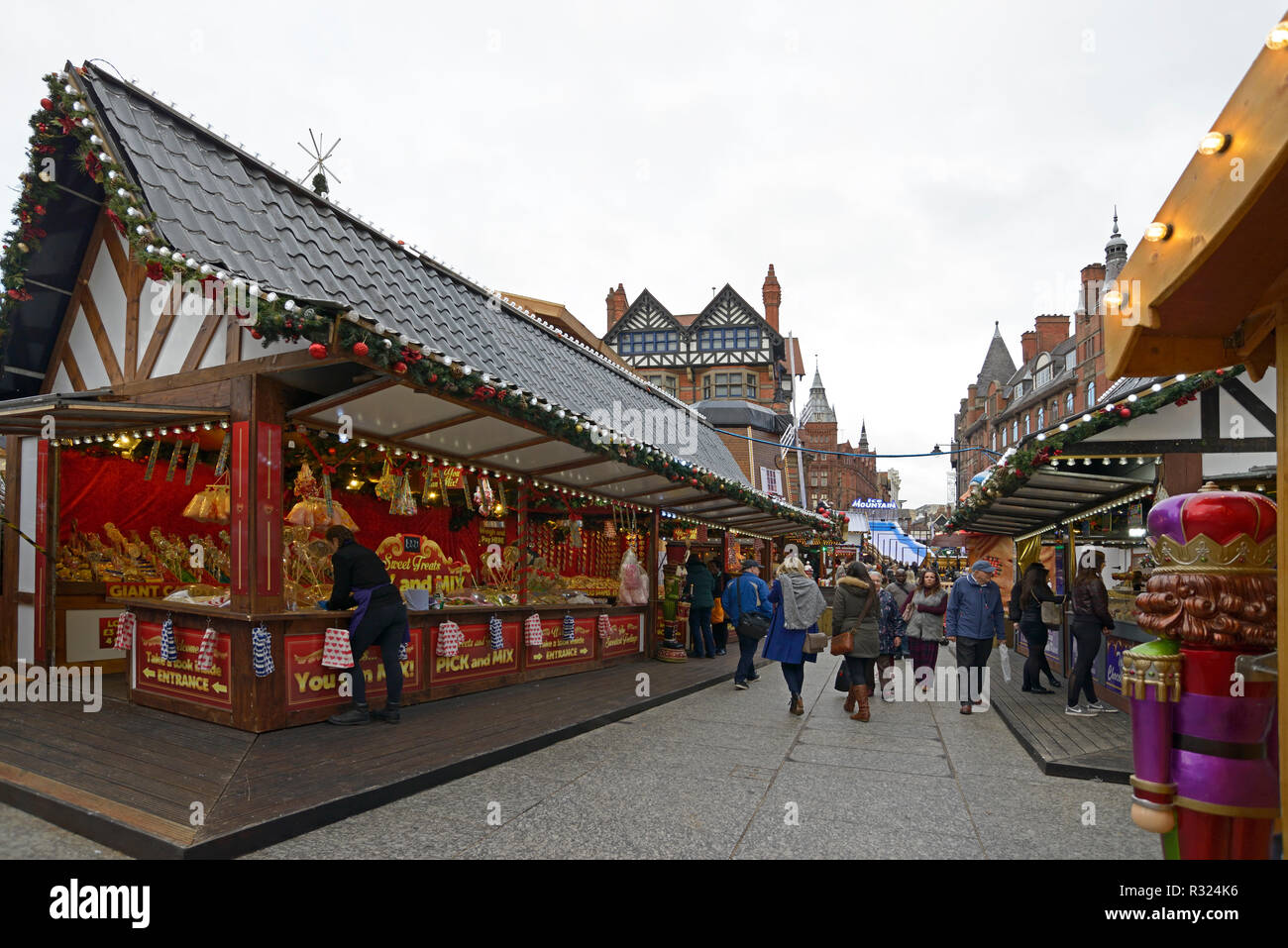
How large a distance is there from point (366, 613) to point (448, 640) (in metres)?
1.58

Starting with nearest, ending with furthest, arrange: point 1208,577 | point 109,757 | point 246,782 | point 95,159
→ 1. point 1208,577
2. point 246,782
3. point 109,757
4. point 95,159

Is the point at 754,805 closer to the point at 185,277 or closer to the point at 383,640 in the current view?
the point at 383,640

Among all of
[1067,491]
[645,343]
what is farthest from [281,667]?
[645,343]

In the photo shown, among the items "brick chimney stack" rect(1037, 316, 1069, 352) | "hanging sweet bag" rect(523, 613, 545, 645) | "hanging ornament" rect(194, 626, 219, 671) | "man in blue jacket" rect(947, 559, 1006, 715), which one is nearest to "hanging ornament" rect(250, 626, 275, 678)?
"hanging ornament" rect(194, 626, 219, 671)

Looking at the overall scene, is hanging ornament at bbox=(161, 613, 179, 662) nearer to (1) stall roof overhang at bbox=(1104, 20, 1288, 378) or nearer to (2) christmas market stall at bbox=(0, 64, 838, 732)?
(2) christmas market stall at bbox=(0, 64, 838, 732)

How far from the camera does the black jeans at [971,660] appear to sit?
9602 mm

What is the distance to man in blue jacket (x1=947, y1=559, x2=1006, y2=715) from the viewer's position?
374 inches

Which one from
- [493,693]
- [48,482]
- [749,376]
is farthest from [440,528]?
[749,376]

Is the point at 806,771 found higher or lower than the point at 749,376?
lower

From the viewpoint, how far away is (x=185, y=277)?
21.0 feet

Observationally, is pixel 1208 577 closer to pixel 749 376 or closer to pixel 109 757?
pixel 109 757

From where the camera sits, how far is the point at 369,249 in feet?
33.9
